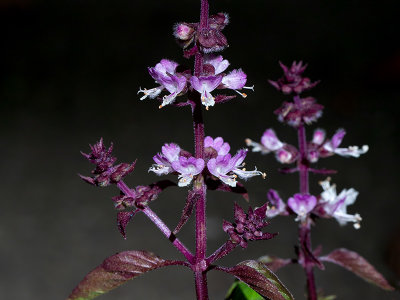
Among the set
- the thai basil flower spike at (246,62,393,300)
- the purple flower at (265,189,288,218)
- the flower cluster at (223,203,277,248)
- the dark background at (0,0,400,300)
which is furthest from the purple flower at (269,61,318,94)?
the dark background at (0,0,400,300)

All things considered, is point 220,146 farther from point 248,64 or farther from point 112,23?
point 112,23

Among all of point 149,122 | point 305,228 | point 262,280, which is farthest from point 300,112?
point 149,122

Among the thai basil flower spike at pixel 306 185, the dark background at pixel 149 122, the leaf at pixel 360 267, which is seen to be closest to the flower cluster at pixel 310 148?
the thai basil flower spike at pixel 306 185

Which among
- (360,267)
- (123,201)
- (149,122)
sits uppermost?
(149,122)

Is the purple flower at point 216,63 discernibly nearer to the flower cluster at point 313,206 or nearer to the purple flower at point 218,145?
the purple flower at point 218,145

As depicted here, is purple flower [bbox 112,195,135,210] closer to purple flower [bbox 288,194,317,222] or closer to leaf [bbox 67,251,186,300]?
leaf [bbox 67,251,186,300]

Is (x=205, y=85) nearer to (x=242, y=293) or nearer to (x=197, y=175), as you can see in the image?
(x=197, y=175)
